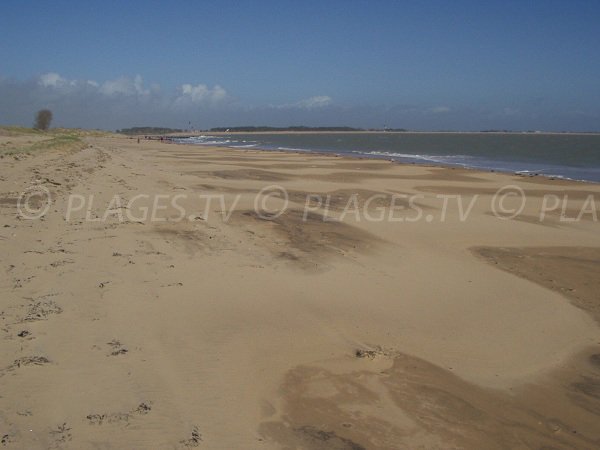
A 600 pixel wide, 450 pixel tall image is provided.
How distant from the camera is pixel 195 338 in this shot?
5.54 meters

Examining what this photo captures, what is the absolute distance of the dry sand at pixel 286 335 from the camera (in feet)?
13.4

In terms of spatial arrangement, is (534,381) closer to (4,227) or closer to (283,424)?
(283,424)

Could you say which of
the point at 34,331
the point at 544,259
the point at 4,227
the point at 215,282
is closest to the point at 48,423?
the point at 34,331

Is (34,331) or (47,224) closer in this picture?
(34,331)

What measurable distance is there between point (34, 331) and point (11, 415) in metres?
1.52
